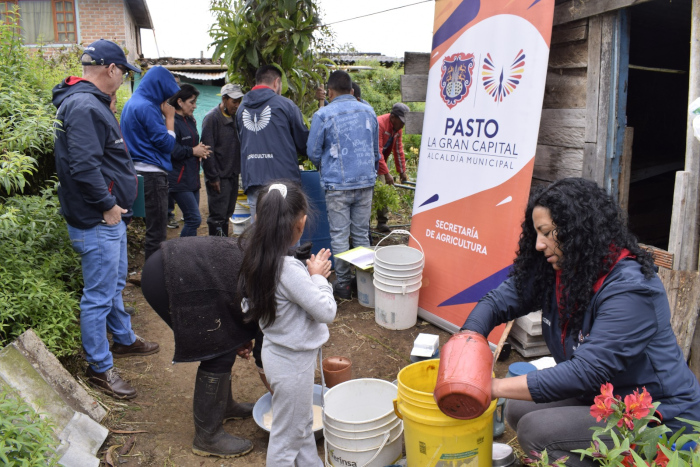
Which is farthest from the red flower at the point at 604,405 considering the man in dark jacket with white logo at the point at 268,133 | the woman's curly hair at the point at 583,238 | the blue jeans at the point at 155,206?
the blue jeans at the point at 155,206

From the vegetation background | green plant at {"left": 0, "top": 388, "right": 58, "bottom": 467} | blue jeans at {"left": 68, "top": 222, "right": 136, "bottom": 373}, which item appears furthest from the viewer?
blue jeans at {"left": 68, "top": 222, "right": 136, "bottom": 373}

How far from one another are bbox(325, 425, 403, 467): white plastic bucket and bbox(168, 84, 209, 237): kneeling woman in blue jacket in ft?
12.7

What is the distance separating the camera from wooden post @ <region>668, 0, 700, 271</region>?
10.4 ft

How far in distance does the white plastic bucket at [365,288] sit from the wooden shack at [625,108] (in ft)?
4.91

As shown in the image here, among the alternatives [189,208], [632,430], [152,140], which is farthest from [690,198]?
[189,208]

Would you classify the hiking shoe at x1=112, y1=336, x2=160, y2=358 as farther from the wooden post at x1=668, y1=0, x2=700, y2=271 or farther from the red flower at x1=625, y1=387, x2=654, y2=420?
the wooden post at x1=668, y1=0, x2=700, y2=271

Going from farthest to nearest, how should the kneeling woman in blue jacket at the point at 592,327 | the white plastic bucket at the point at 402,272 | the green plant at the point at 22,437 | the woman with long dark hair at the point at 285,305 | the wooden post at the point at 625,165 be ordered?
the white plastic bucket at the point at 402,272 < the wooden post at the point at 625,165 < the woman with long dark hair at the point at 285,305 < the kneeling woman in blue jacket at the point at 592,327 < the green plant at the point at 22,437

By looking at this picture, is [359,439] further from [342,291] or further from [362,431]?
[342,291]

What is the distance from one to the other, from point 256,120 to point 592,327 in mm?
3818

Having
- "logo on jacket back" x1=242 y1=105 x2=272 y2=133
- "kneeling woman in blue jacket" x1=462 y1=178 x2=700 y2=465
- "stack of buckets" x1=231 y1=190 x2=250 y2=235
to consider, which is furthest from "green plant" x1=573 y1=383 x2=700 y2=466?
"stack of buckets" x1=231 y1=190 x2=250 y2=235

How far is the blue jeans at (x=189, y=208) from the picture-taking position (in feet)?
19.7

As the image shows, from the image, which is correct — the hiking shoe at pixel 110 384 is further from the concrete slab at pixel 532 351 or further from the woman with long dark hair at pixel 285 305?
the concrete slab at pixel 532 351

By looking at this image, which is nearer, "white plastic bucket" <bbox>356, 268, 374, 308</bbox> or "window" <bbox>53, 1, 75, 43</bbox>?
"white plastic bucket" <bbox>356, 268, 374, 308</bbox>

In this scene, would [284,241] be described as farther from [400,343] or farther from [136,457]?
Result: [400,343]
